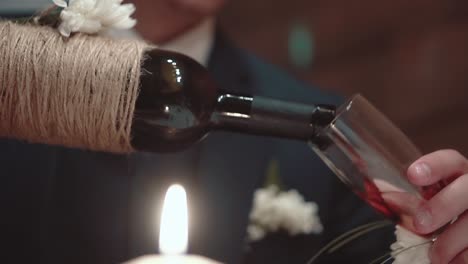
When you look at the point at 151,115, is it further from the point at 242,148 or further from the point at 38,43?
the point at 242,148

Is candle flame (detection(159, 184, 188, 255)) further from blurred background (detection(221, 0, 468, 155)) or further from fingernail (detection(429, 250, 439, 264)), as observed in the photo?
blurred background (detection(221, 0, 468, 155))

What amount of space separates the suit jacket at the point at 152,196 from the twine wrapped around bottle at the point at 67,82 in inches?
17.4

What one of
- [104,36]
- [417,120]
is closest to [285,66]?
[417,120]

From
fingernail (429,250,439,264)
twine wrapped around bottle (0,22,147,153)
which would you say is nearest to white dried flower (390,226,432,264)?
fingernail (429,250,439,264)

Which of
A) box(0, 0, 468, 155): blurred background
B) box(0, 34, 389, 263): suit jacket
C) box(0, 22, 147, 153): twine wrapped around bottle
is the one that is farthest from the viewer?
box(0, 0, 468, 155): blurred background

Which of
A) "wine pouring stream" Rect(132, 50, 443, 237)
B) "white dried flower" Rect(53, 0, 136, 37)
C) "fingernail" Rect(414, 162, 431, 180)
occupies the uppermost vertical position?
"white dried flower" Rect(53, 0, 136, 37)

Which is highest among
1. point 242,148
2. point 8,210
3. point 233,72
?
point 233,72

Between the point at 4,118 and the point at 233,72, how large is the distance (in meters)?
0.70

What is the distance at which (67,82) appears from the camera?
1.72ft

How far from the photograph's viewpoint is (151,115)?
53 centimetres

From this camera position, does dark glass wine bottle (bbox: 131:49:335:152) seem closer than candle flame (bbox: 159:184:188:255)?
No

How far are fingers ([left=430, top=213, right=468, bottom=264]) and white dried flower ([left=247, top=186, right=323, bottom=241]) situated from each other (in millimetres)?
495

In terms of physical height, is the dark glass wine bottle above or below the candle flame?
above

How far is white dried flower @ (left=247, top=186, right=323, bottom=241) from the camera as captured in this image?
1.05m
